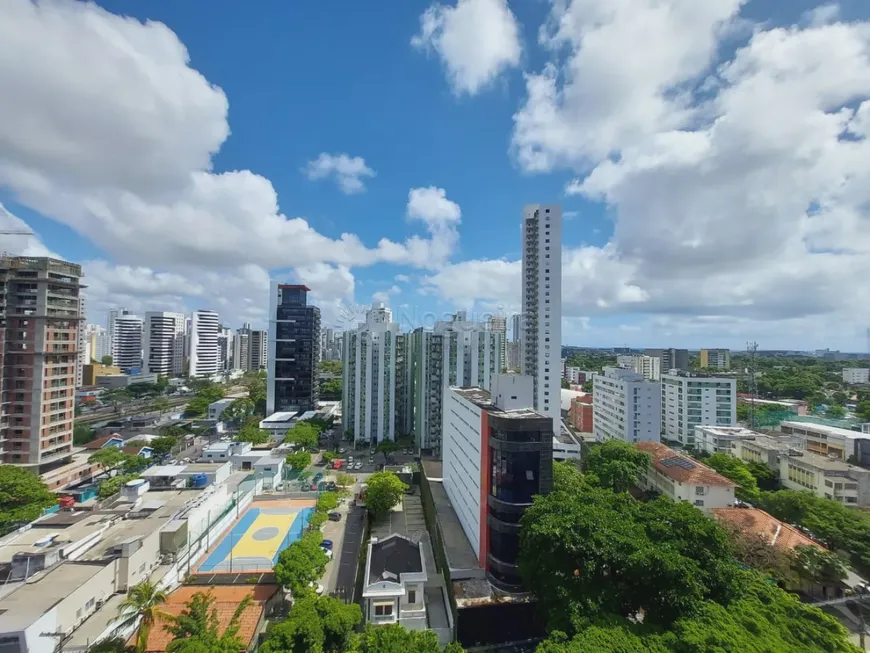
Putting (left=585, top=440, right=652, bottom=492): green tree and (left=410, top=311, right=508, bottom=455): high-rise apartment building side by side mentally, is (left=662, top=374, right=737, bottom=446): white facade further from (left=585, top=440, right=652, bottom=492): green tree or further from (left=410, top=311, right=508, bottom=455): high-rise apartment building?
(left=410, top=311, right=508, bottom=455): high-rise apartment building

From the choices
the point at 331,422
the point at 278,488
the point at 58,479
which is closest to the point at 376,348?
the point at 331,422

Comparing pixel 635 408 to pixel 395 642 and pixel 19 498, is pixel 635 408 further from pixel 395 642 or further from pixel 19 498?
pixel 19 498

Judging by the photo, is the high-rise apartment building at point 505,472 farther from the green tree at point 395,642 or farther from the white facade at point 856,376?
the white facade at point 856,376

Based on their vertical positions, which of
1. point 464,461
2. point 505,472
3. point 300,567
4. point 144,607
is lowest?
point 300,567

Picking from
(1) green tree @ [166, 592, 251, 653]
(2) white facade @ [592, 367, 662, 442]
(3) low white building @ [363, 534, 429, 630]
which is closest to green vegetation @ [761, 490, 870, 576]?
(2) white facade @ [592, 367, 662, 442]

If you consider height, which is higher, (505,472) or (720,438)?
(505,472)

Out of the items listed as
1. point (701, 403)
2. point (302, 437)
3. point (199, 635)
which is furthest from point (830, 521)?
point (302, 437)
